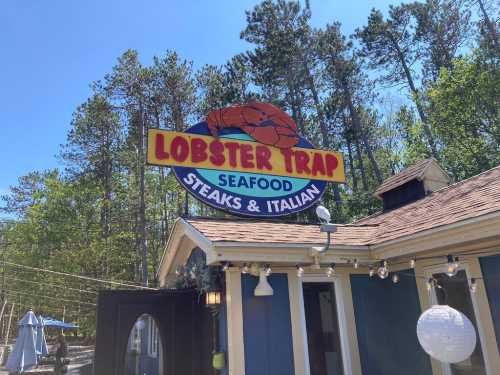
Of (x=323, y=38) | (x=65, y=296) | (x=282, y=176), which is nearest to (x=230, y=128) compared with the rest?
(x=282, y=176)

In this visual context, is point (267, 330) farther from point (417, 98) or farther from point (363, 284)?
point (417, 98)

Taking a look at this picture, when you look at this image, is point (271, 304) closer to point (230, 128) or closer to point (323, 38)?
point (230, 128)

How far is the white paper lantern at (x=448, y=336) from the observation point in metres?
3.48

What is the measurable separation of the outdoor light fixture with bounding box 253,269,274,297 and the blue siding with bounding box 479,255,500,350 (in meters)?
2.67

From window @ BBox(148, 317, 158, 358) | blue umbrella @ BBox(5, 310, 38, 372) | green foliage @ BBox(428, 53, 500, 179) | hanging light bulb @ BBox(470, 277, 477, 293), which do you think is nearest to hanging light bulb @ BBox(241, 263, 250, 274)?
window @ BBox(148, 317, 158, 358)

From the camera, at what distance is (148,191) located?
24.9 meters

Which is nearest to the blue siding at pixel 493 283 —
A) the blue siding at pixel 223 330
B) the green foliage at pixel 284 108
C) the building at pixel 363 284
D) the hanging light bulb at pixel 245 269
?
the building at pixel 363 284

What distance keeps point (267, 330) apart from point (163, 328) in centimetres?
→ 195

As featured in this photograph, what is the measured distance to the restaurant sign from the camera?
7.20 m

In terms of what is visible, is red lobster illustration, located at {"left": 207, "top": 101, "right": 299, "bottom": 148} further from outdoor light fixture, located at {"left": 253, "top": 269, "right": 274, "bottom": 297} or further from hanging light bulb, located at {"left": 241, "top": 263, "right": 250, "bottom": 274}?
outdoor light fixture, located at {"left": 253, "top": 269, "right": 274, "bottom": 297}

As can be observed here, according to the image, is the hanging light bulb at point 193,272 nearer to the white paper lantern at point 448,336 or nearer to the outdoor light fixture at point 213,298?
the outdoor light fixture at point 213,298

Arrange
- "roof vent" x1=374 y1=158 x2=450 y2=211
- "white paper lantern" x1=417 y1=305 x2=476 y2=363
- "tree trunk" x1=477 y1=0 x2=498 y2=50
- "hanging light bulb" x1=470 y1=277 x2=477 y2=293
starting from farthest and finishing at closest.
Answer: "tree trunk" x1=477 y1=0 x2=498 y2=50 → "roof vent" x1=374 y1=158 x2=450 y2=211 → "hanging light bulb" x1=470 y1=277 x2=477 y2=293 → "white paper lantern" x1=417 y1=305 x2=476 y2=363

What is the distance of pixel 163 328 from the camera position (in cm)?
611

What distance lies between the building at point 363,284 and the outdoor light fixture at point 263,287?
6.3 inches
